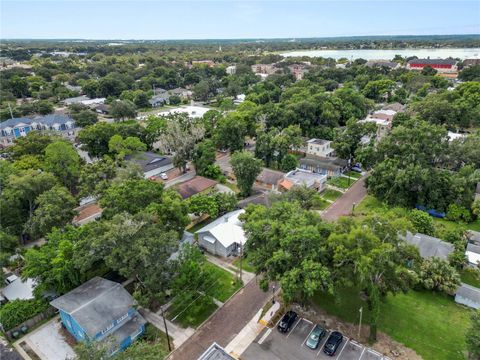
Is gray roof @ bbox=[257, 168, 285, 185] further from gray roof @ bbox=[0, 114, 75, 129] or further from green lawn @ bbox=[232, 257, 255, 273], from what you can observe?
gray roof @ bbox=[0, 114, 75, 129]

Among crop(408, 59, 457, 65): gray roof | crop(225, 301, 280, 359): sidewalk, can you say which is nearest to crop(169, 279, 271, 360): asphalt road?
crop(225, 301, 280, 359): sidewalk

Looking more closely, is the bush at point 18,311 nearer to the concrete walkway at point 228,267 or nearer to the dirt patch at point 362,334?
the concrete walkway at point 228,267

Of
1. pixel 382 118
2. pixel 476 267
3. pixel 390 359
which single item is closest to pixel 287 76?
pixel 382 118

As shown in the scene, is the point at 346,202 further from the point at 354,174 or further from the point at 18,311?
the point at 18,311

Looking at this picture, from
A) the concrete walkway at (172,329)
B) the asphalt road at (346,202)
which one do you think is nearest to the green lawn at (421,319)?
the concrete walkway at (172,329)

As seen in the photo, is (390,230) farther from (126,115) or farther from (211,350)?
(126,115)

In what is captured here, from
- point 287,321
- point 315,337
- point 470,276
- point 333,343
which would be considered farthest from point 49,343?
point 470,276
